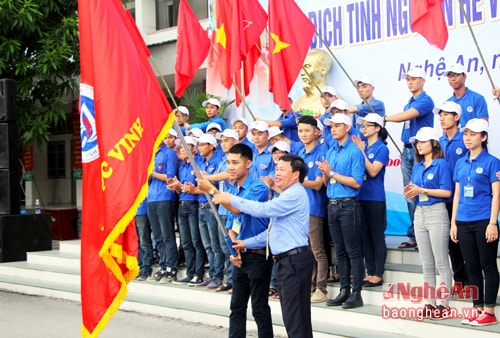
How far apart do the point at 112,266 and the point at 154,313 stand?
416 centimetres

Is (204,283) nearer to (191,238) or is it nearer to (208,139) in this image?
(191,238)

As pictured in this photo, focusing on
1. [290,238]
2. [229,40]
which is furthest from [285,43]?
[290,238]

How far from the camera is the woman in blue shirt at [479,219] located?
6609 mm

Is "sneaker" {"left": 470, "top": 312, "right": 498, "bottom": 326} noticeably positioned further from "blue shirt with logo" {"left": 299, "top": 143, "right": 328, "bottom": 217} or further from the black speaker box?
the black speaker box

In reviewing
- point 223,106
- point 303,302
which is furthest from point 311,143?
point 223,106

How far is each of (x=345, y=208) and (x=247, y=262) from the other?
67.6 inches

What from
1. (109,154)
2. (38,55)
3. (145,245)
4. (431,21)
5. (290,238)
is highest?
(38,55)

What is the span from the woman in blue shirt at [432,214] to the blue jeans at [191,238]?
329 cm

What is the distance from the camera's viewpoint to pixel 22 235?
13312 millimetres

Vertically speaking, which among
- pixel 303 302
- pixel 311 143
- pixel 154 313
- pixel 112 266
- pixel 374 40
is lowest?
pixel 154 313

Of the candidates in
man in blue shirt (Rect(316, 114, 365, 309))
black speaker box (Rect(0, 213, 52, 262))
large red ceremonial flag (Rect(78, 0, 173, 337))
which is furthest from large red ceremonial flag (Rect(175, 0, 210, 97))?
black speaker box (Rect(0, 213, 52, 262))

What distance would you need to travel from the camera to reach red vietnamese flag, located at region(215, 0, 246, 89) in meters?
8.87

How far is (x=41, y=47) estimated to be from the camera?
14.4 meters

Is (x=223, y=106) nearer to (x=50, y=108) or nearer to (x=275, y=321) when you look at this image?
(x=50, y=108)
